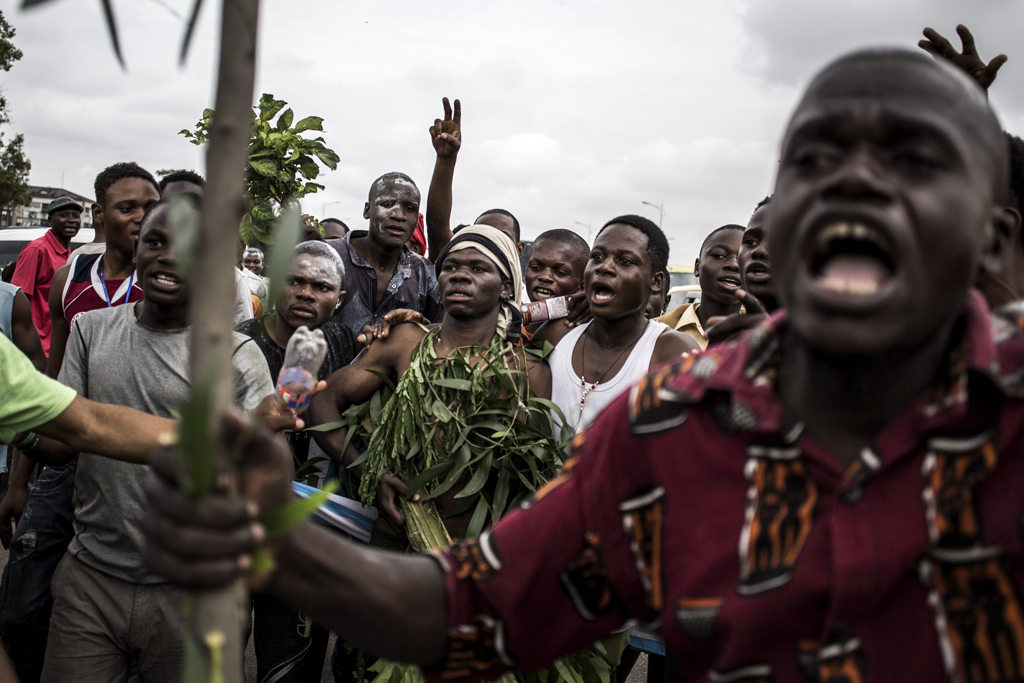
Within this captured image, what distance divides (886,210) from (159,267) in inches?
99.6

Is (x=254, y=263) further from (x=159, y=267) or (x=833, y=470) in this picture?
(x=833, y=470)

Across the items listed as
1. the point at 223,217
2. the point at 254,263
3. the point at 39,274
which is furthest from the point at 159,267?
the point at 254,263

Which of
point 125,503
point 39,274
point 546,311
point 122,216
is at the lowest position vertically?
point 125,503

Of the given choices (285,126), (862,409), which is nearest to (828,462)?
(862,409)

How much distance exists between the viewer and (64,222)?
737cm

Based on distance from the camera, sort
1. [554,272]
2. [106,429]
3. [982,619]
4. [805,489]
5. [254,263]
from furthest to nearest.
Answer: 1. [254,263]
2. [554,272]
3. [106,429]
4. [805,489]
5. [982,619]

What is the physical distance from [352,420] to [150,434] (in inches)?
53.2

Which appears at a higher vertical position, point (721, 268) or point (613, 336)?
point (721, 268)

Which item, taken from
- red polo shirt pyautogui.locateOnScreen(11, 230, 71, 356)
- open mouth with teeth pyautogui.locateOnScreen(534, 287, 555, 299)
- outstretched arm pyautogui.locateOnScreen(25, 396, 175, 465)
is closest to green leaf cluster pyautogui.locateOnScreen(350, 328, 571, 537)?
outstretched arm pyautogui.locateOnScreen(25, 396, 175, 465)

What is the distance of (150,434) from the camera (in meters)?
2.47

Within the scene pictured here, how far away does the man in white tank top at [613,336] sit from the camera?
12.0ft

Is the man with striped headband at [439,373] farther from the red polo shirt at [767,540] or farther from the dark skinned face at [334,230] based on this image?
the dark skinned face at [334,230]

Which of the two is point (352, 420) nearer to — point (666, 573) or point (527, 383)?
point (527, 383)

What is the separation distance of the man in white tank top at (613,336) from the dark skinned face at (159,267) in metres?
1.64
